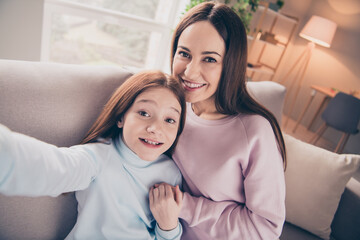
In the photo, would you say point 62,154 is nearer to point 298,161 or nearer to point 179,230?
point 179,230

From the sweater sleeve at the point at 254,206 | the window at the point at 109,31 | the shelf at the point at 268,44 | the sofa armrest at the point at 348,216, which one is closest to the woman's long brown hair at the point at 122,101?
the sweater sleeve at the point at 254,206

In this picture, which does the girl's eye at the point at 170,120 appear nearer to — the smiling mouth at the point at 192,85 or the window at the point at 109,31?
the smiling mouth at the point at 192,85

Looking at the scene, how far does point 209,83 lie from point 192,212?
1.59ft

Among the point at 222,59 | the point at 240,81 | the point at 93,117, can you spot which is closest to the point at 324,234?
the point at 240,81

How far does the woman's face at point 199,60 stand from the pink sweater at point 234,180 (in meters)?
0.14

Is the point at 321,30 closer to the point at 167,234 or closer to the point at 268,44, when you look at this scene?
→ the point at 268,44

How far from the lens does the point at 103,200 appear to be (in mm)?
775

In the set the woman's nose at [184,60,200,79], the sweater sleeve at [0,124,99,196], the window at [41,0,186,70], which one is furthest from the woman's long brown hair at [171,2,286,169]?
the window at [41,0,186,70]

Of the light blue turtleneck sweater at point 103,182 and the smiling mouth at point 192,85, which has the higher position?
the smiling mouth at point 192,85

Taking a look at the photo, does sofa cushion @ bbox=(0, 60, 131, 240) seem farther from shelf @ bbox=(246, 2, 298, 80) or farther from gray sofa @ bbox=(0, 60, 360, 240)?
shelf @ bbox=(246, 2, 298, 80)

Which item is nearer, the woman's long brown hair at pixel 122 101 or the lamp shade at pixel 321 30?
the woman's long brown hair at pixel 122 101

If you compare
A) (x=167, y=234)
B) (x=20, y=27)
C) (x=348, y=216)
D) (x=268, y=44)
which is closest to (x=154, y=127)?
(x=167, y=234)

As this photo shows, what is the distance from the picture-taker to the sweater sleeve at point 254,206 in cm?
86

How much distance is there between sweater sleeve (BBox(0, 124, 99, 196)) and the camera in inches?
17.7
